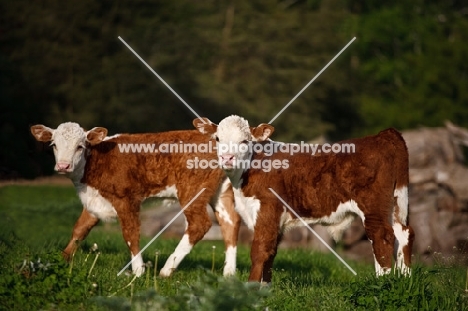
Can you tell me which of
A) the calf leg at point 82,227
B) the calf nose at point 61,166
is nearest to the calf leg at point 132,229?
the calf leg at point 82,227

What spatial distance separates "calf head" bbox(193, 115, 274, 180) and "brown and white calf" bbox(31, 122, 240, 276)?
113 centimetres

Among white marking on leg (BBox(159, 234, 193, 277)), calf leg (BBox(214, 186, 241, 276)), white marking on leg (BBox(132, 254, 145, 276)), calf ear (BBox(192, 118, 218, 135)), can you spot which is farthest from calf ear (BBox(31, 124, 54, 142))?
calf leg (BBox(214, 186, 241, 276))

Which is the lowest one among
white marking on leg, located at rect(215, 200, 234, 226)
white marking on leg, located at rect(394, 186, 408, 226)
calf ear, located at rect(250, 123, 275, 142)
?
white marking on leg, located at rect(215, 200, 234, 226)

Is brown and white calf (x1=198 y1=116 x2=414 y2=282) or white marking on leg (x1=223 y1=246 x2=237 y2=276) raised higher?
brown and white calf (x1=198 y1=116 x2=414 y2=282)

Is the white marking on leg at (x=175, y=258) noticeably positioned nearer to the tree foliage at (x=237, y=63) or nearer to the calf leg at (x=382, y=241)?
the calf leg at (x=382, y=241)

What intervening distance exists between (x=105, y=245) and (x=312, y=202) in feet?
13.3

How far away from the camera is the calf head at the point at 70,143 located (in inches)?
439

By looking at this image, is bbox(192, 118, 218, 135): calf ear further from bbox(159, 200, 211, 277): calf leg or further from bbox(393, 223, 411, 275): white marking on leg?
bbox(393, 223, 411, 275): white marking on leg

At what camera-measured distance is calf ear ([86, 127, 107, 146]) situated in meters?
11.6

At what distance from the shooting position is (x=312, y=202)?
10375mm

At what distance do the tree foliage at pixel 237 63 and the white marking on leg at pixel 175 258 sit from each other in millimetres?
15642

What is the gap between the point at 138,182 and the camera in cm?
1152

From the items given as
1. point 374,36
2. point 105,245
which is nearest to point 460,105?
point 374,36

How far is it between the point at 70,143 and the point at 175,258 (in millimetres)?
1764
